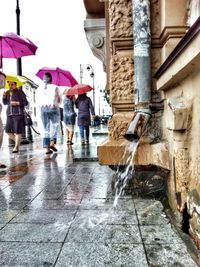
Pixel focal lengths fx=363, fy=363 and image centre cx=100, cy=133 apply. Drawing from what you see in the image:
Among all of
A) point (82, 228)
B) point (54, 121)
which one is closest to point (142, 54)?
point (82, 228)

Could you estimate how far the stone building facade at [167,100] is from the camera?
10.1 ft

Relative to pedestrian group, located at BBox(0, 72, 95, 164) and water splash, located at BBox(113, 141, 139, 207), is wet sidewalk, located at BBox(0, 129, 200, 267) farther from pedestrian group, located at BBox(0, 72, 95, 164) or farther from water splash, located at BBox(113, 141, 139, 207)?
pedestrian group, located at BBox(0, 72, 95, 164)

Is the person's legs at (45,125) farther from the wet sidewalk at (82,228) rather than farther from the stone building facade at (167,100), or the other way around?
the stone building facade at (167,100)

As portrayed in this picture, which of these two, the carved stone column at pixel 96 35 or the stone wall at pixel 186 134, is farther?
the carved stone column at pixel 96 35

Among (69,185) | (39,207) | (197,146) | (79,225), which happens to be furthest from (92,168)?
(197,146)

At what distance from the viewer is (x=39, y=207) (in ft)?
13.2

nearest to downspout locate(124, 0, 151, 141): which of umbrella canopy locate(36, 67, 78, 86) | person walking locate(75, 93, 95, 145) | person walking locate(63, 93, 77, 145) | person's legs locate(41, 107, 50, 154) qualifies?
person's legs locate(41, 107, 50, 154)

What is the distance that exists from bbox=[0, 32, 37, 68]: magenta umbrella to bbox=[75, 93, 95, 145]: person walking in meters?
3.67

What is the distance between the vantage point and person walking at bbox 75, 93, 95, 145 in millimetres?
12469

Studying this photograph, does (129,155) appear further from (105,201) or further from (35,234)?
(35,234)

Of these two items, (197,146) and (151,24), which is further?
(151,24)

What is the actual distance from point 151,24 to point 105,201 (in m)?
2.35

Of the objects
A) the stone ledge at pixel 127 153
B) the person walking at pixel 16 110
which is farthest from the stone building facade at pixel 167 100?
the person walking at pixel 16 110

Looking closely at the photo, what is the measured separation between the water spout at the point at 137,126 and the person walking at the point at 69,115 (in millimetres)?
8416
